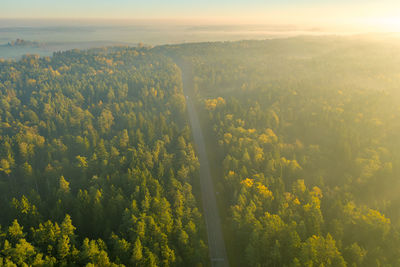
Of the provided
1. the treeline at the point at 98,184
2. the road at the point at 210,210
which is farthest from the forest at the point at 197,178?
the road at the point at 210,210

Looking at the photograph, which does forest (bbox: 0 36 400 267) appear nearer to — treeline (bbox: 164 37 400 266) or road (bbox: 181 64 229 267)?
treeline (bbox: 164 37 400 266)

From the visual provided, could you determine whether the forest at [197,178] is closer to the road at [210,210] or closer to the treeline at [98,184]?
the treeline at [98,184]

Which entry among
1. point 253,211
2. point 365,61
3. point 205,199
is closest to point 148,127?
point 205,199

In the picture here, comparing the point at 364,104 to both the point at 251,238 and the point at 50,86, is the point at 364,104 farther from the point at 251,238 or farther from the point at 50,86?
the point at 50,86

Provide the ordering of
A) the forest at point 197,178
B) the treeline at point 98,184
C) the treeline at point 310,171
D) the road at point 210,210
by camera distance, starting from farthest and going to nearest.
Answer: the road at point 210,210 → the treeline at point 310,171 → the forest at point 197,178 → the treeline at point 98,184

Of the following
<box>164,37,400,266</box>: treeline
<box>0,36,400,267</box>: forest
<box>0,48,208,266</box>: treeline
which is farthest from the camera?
<box>164,37,400,266</box>: treeline

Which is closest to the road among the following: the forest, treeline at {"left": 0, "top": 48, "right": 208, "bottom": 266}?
the forest

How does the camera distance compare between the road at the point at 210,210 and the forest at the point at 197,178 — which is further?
the road at the point at 210,210
